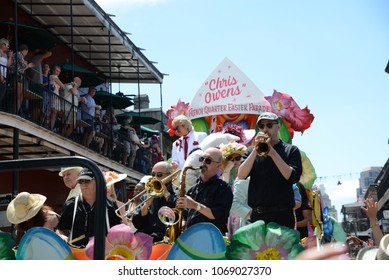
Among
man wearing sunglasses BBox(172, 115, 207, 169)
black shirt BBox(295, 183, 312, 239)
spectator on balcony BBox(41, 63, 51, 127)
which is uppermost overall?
spectator on balcony BBox(41, 63, 51, 127)

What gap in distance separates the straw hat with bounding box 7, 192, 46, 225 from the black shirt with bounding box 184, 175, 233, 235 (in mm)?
1262

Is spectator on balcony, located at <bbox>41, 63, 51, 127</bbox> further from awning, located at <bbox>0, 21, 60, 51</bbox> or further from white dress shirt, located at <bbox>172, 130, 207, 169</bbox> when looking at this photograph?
white dress shirt, located at <bbox>172, 130, 207, 169</bbox>

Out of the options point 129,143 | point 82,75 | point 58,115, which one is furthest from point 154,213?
point 129,143

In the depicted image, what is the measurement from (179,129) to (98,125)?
1334 centimetres

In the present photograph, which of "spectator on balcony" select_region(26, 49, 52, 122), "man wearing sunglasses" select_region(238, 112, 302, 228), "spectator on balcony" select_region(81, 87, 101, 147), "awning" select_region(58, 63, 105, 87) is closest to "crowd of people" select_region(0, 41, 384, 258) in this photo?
"man wearing sunglasses" select_region(238, 112, 302, 228)

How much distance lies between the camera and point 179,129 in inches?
370

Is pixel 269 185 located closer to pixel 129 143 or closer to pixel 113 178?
pixel 113 178

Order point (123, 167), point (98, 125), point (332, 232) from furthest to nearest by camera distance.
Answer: point (123, 167) < point (98, 125) < point (332, 232)

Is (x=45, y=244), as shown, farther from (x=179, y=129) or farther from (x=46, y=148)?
(x=46, y=148)

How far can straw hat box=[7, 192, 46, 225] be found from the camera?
14.8 ft

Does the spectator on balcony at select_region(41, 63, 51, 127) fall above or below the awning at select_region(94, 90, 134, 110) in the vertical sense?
below

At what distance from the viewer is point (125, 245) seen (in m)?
3.73

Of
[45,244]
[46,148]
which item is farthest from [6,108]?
[45,244]

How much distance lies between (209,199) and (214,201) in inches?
2.0
